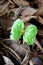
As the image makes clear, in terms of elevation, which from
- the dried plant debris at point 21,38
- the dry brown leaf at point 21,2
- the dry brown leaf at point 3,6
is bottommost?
the dried plant debris at point 21,38

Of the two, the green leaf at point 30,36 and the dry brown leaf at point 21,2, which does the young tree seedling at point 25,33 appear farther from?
the dry brown leaf at point 21,2

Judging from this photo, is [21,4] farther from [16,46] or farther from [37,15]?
[16,46]

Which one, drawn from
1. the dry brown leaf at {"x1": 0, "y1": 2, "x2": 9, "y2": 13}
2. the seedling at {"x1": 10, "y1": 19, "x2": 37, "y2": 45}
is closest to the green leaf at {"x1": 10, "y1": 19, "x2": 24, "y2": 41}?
the seedling at {"x1": 10, "y1": 19, "x2": 37, "y2": 45}

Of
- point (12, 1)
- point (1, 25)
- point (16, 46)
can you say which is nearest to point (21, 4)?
point (12, 1)

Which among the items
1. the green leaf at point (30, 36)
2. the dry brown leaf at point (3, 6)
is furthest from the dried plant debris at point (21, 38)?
the green leaf at point (30, 36)

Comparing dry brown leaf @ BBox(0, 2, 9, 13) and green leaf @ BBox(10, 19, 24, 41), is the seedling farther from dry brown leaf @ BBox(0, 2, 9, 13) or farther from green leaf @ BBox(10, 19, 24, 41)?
dry brown leaf @ BBox(0, 2, 9, 13)

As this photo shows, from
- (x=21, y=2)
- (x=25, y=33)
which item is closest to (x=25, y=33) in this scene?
(x=25, y=33)
